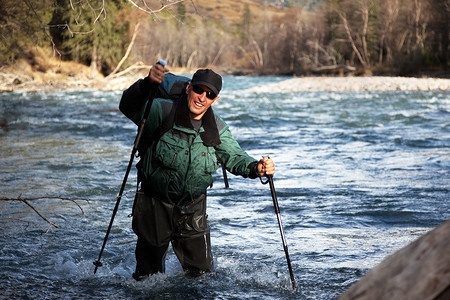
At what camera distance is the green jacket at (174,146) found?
4363 mm

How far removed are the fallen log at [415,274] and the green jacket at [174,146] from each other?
8.21ft

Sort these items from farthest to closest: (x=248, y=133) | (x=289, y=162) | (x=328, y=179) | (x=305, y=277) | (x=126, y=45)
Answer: (x=126, y=45), (x=248, y=133), (x=289, y=162), (x=328, y=179), (x=305, y=277)

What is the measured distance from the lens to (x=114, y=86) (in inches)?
1533

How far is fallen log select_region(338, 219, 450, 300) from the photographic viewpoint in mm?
1772

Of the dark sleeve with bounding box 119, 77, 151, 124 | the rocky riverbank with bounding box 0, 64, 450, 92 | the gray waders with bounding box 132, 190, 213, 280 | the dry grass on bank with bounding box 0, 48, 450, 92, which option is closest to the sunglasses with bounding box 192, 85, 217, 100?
the dark sleeve with bounding box 119, 77, 151, 124

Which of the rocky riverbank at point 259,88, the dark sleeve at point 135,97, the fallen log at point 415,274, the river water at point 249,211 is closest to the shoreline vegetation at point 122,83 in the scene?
the rocky riverbank at point 259,88

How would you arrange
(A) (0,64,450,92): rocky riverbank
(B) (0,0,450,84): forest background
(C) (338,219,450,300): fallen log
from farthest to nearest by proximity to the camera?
(B) (0,0,450,84): forest background < (A) (0,64,450,92): rocky riverbank < (C) (338,219,450,300): fallen log

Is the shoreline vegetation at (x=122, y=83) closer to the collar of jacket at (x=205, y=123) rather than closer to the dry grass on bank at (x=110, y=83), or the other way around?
the dry grass on bank at (x=110, y=83)

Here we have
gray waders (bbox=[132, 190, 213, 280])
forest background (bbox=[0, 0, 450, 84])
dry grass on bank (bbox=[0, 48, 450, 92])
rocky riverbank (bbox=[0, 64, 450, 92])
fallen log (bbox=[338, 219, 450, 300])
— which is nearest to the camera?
fallen log (bbox=[338, 219, 450, 300])

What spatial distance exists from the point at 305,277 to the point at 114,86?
34901 mm

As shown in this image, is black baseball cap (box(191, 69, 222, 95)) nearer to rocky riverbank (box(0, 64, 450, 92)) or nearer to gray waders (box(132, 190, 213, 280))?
gray waders (box(132, 190, 213, 280))

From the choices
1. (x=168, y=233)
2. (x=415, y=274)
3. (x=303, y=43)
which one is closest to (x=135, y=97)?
(x=168, y=233)

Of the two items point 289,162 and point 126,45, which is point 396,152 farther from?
point 126,45

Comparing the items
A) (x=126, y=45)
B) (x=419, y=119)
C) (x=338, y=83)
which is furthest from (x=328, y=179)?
(x=126, y=45)
